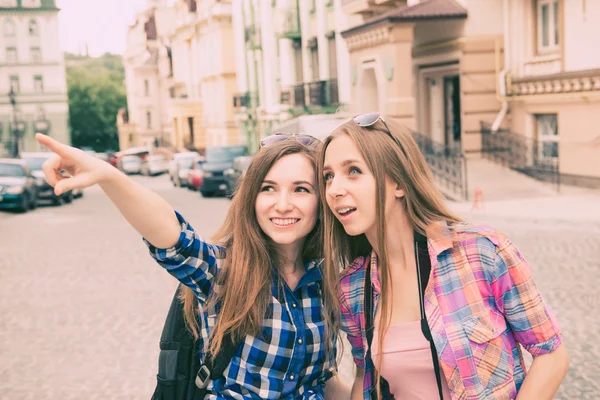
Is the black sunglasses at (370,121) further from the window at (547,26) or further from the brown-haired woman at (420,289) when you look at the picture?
the window at (547,26)

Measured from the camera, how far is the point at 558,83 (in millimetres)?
21172

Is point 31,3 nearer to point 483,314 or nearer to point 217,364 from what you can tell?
point 217,364

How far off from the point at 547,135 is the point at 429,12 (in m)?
4.86

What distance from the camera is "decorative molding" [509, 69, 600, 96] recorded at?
19797mm

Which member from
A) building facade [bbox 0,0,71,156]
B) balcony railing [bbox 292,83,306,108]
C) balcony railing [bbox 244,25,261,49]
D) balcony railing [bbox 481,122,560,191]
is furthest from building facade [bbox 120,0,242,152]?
balcony railing [bbox 481,122,560,191]

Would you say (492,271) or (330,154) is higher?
(330,154)

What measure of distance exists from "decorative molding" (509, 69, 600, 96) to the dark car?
10715mm

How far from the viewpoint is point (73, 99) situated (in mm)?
105188

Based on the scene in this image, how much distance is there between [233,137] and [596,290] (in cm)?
4856

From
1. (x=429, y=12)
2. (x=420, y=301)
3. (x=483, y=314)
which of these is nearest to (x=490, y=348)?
(x=483, y=314)

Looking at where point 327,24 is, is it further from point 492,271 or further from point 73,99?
point 73,99

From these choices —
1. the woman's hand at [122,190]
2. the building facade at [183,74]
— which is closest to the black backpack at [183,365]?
the woman's hand at [122,190]

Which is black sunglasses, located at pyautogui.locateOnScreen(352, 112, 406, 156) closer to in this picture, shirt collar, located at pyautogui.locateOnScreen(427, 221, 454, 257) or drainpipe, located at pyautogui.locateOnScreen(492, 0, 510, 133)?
shirt collar, located at pyautogui.locateOnScreen(427, 221, 454, 257)

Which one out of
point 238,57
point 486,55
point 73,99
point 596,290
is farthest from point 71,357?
point 73,99
